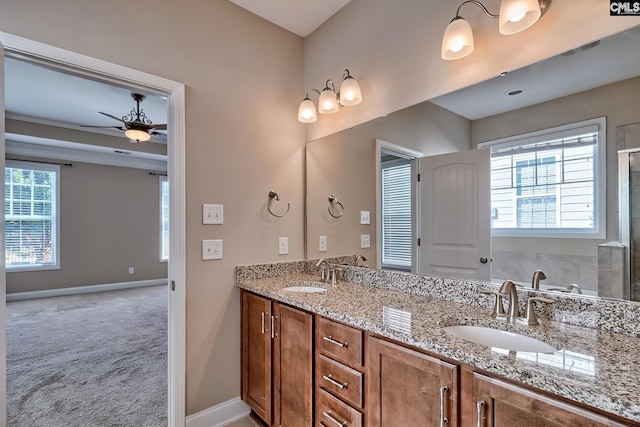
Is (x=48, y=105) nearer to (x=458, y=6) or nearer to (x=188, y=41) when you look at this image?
(x=188, y=41)

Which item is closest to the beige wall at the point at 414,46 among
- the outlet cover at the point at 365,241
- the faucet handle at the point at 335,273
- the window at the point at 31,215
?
the outlet cover at the point at 365,241

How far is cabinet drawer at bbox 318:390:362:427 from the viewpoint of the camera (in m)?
1.30

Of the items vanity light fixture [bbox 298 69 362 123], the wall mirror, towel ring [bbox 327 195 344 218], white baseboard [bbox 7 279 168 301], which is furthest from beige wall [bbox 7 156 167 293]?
the wall mirror

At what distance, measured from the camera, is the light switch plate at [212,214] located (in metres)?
1.96

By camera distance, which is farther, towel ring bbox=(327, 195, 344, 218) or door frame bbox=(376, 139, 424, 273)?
towel ring bbox=(327, 195, 344, 218)

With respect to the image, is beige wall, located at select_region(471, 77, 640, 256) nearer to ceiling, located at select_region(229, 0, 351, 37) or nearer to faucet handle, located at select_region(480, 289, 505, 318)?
faucet handle, located at select_region(480, 289, 505, 318)

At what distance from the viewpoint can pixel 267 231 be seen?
2.25m

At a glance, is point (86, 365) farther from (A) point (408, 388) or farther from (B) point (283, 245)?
(A) point (408, 388)

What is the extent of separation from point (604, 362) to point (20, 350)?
4.51 metres

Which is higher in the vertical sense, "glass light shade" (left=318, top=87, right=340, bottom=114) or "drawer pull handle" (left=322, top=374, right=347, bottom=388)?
"glass light shade" (left=318, top=87, right=340, bottom=114)

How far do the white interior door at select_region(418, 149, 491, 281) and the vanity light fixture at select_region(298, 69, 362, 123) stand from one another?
0.60 metres

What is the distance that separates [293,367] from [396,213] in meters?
1.05

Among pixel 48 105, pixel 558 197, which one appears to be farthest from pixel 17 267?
pixel 558 197

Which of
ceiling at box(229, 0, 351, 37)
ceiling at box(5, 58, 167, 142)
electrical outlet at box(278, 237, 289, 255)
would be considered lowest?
electrical outlet at box(278, 237, 289, 255)
